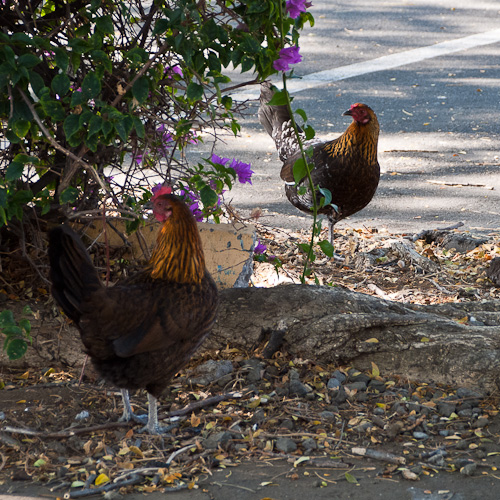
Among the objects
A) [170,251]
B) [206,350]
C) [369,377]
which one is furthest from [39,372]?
[369,377]

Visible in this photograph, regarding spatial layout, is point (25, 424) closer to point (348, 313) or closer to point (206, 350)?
point (206, 350)

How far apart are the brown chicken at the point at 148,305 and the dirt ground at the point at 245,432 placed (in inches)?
11.5

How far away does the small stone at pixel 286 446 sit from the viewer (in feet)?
11.2

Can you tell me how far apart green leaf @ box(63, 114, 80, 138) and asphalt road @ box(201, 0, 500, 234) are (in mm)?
1731

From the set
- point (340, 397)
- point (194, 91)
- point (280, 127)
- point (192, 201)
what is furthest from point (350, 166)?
point (194, 91)

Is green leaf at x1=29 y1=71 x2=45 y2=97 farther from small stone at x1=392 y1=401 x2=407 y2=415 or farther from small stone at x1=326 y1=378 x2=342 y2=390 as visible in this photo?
small stone at x1=392 y1=401 x2=407 y2=415

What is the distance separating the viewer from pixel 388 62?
12.7m

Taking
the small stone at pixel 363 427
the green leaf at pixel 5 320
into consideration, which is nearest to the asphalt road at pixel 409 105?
the small stone at pixel 363 427

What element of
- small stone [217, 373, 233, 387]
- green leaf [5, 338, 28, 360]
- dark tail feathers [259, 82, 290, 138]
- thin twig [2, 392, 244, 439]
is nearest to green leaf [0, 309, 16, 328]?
green leaf [5, 338, 28, 360]

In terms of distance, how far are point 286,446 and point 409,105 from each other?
26.8 ft

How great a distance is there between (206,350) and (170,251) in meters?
0.96

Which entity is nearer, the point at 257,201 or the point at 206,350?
the point at 206,350

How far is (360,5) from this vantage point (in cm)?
1678

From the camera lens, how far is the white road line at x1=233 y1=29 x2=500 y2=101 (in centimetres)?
1145
